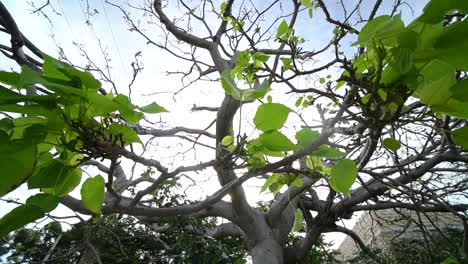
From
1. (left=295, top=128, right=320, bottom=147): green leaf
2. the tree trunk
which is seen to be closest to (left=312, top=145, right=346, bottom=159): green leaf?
(left=295, top=128, right=320, bottom=147): green leaf

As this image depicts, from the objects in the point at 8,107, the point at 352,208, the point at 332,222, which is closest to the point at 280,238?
the point at 332,222

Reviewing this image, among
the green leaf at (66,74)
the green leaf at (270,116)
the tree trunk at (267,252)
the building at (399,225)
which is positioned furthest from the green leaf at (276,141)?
the tree trunk at (267,252)

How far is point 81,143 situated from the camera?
500 millimetres

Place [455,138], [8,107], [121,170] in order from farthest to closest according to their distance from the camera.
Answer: [121,170]
[455,138]
[8,107]

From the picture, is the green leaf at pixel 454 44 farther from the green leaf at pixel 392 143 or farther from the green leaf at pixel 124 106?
the green leaf at pixel 124 106

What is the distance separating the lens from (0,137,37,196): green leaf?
1.04 ft

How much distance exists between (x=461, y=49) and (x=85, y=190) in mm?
594

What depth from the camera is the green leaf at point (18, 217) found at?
357mm

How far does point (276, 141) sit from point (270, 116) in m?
0.05

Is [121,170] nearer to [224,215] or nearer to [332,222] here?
[224,215]

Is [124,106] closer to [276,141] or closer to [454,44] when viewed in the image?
[276,141]

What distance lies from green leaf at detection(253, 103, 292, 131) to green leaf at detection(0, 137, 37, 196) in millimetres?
297

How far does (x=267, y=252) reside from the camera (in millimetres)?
2787

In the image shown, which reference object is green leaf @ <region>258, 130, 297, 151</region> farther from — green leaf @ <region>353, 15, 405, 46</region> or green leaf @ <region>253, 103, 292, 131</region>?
green leaf @ <region>353, 15, 405, 46</region>
